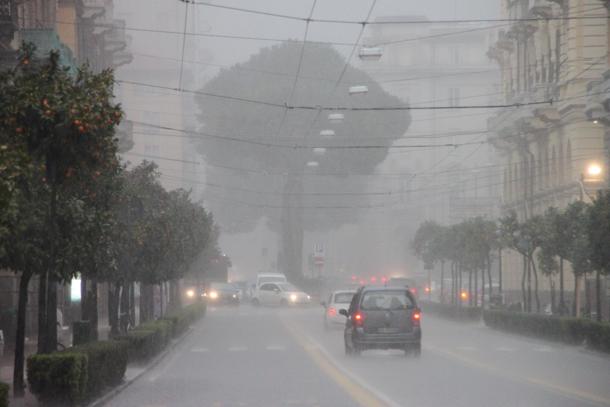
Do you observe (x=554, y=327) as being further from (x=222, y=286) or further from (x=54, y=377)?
(x=222, y=286)

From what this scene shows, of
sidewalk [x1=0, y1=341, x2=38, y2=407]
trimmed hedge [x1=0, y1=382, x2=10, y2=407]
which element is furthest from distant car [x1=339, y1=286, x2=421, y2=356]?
→ trimmed hedge [x1=0, y1=382, x2=10, y2=407]

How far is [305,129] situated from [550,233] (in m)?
→ 49.4

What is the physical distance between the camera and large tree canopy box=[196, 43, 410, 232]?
9600cm

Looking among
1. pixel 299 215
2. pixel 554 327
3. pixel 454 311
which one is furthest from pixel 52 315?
pixel 299 215

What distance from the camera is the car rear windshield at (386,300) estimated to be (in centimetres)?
3281

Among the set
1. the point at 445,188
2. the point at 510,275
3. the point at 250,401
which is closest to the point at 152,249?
the point at 250,401

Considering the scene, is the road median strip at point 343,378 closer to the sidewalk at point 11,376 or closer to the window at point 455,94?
the sidewalk at point 11,376

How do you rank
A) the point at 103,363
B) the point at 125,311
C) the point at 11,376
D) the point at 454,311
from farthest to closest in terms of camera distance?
A: the point at 454,311, the point at 125,311, the point at 11,376, the point at 103,363

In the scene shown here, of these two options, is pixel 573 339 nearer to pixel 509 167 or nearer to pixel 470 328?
→ pixel 470 328

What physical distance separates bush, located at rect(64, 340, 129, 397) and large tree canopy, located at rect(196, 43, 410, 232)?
67.2 metres

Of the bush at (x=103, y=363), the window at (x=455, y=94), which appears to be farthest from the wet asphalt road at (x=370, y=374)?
the window at (x=455, y=94)

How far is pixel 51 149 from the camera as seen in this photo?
20.3 metres

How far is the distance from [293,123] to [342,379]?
70.3 m

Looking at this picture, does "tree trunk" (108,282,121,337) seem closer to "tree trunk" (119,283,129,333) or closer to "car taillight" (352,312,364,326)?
"tree trunk" (119,283,129,333)
